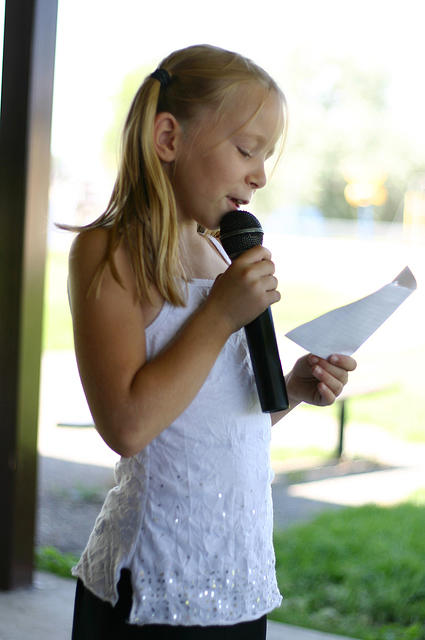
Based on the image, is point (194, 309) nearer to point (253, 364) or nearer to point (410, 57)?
point (253, 364)

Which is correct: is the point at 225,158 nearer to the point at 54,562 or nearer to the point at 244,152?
the point at 244,152

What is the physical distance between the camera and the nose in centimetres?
104

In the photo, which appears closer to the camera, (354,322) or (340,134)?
(354,322)

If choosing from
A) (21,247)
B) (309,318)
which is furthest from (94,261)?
(309,318)

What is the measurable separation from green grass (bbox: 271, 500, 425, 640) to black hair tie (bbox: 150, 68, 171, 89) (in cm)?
197

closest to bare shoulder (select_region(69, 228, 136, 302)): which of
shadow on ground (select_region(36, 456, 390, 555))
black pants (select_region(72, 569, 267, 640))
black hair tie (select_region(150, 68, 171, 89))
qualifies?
black hair tie (select_region(150, 68, 171, 89))

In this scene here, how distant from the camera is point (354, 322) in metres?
1.05

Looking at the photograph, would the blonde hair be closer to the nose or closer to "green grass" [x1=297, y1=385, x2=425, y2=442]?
the nose

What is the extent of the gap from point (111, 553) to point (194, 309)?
1.06ft

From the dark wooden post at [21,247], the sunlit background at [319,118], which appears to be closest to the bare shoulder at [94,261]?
the dark wooden post at [21,247]

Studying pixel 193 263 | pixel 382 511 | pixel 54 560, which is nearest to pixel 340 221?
pixel 382 511

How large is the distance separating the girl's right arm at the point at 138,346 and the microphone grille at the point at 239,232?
34mm

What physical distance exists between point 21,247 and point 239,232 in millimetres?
1496

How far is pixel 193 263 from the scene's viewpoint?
1.10 m
